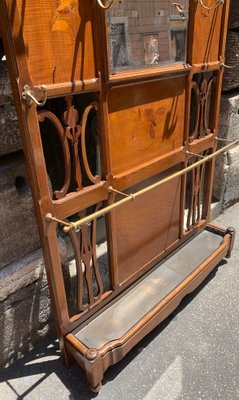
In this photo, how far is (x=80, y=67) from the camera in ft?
4.57

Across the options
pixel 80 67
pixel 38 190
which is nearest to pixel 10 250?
pixel 38 190

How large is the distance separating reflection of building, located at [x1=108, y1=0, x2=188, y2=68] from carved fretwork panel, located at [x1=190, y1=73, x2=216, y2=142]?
0.33m

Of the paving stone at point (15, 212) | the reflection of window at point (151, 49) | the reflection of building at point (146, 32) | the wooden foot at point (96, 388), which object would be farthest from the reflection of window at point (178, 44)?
the wooden foot at point (96, 388)

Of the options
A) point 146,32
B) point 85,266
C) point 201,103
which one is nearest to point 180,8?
point 146,32

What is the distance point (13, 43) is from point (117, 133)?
25.7 inches

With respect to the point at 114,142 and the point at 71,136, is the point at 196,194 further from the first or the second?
the point at 71,136

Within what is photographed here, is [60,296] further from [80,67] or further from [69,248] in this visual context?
[80,67]

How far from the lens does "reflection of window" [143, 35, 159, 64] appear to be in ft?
5.47

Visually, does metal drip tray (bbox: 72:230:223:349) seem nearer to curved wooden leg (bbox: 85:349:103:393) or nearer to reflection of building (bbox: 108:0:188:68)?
curved wooden leg (bbox: 85:349:103:393)

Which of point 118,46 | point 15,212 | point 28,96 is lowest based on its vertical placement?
point 15,212

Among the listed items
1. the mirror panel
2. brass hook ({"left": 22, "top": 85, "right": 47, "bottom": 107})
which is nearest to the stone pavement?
brass hook ({"left": 22, "top": 85, "right": 47, "bottom": 107})

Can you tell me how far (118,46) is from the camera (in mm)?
1525

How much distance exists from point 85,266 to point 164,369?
0.77m

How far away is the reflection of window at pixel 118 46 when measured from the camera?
150 centimetres
